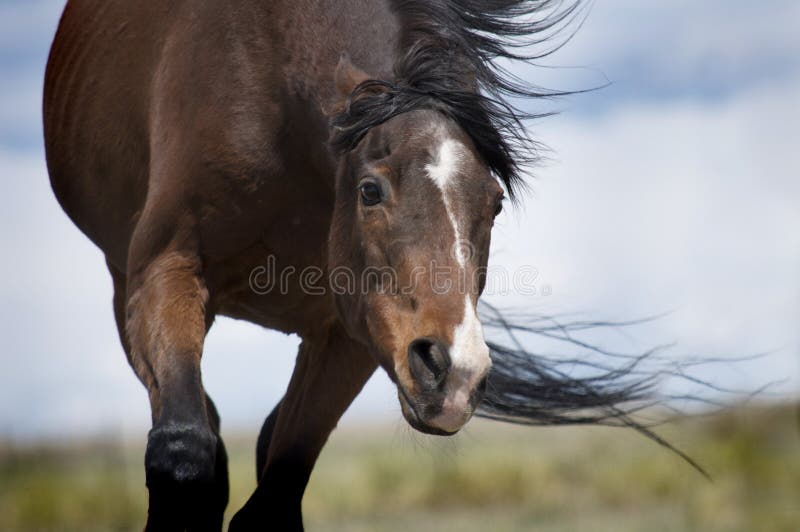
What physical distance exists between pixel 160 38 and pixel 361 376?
65.1 inches

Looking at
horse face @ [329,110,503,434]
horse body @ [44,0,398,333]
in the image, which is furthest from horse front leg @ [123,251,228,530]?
horse face @ [329,110,503,434]

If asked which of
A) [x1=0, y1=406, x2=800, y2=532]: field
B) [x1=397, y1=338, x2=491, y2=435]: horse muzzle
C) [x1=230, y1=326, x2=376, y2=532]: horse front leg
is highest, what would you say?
[x1=397, y1=338, x2=491, y2=435]: horse muzzle

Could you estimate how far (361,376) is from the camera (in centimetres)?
432

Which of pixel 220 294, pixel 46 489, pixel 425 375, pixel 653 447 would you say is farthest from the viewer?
pixel 653 447

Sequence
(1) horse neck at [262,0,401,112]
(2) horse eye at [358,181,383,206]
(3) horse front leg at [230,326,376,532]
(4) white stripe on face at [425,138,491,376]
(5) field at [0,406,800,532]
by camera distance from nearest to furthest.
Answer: (4) white stripe on face at [425,138,491,376] < (2) horse eye at [358,181,383,206] < (1) horse neck at [262,0,401,112] < (3) horse front leg at [230,326,376,532] < (5) field at [0,406,800,532]

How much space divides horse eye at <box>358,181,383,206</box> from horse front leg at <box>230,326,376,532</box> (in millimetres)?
1100

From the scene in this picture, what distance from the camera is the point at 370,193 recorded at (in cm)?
332

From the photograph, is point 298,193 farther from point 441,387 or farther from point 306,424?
point 441,387

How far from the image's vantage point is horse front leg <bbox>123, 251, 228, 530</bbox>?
338 centimetres

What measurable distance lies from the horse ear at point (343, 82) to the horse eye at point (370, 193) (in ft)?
1.26

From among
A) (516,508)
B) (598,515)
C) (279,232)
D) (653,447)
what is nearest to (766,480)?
(598,515)

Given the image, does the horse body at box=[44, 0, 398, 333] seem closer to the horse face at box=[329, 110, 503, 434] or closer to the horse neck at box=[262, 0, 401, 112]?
the horse neck at box=[262, 0, 401, 112]

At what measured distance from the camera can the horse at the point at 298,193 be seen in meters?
3.13

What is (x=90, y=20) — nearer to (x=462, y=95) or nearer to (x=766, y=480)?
(x=462, y=95)
